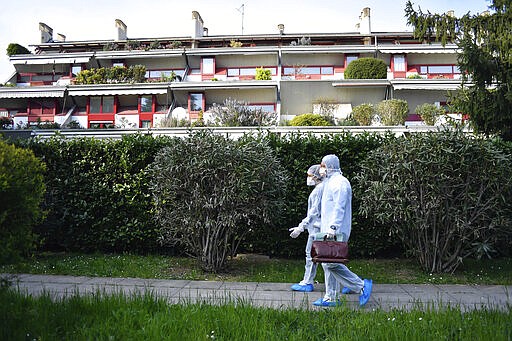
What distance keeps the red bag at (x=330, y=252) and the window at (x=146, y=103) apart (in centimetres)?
3114

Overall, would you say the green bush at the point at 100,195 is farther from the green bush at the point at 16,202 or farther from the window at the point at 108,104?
the window at the point at 108,104

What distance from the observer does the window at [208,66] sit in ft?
125

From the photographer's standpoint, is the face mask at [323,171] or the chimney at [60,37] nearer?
the face mask at [323,171]

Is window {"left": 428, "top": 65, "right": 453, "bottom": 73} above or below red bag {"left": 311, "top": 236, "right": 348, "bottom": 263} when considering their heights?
above

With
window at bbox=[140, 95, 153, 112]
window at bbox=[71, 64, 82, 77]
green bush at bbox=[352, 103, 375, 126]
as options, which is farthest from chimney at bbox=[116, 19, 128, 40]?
green bush at bbox=[352, 103, 375, 126]

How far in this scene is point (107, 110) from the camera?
35375 mm

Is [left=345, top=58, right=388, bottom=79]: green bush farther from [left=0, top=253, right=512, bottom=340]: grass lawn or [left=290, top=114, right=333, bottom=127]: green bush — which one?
[left=0, top=253, right=512, bottom=340]: grass lawn

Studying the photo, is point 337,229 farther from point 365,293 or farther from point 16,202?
point 16,202

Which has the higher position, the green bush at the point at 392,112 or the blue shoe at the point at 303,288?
the green bush at the point at 392,112

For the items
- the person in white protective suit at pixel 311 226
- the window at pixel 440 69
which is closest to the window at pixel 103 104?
the window at pixel 440 69

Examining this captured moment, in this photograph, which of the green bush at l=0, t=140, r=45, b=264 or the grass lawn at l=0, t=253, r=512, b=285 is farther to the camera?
the grass lawn at l=0, t=253, r=512, b=285

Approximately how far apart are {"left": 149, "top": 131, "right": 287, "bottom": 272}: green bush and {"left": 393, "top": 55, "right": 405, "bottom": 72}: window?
31.4 m

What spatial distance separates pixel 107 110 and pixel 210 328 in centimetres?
3379

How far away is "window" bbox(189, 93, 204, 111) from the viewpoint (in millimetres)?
35375
